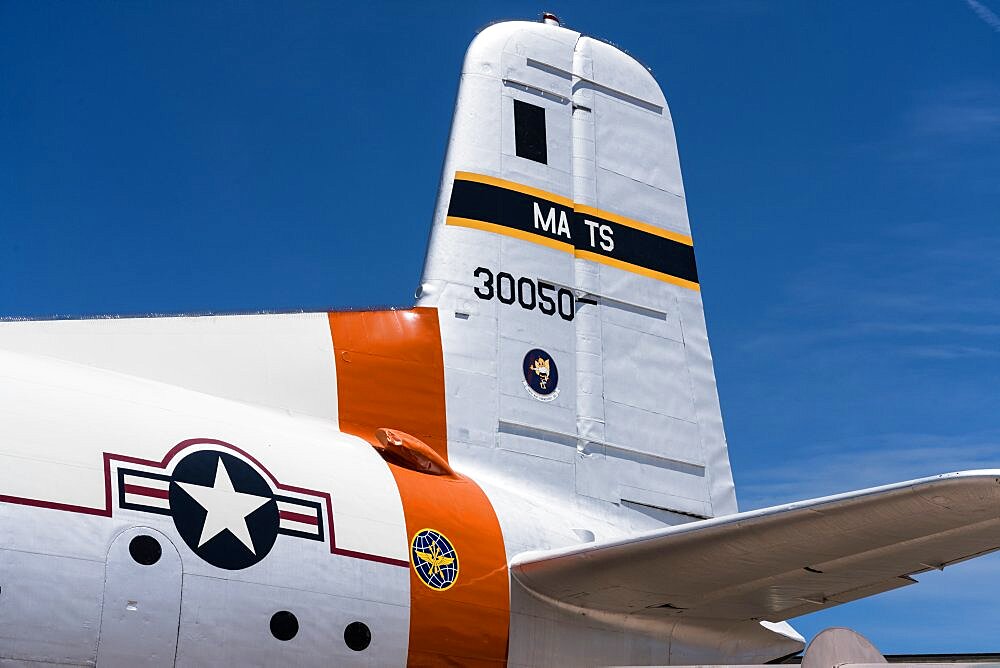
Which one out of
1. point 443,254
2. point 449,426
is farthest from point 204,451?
point 443,254

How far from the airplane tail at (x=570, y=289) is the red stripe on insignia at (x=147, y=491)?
293cm

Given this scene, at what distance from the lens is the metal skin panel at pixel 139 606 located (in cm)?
639

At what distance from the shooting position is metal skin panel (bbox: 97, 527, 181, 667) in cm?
639

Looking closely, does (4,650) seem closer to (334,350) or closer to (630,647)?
(334,350)

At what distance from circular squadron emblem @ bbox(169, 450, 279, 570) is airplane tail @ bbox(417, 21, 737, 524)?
2.41 meters

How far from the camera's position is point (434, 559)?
7.80m

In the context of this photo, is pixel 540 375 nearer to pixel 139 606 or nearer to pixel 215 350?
pixel 215 350

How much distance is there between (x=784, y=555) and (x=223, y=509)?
348cm

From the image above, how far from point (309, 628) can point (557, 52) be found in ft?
22.0

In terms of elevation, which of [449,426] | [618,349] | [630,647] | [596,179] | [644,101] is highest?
[644,101]

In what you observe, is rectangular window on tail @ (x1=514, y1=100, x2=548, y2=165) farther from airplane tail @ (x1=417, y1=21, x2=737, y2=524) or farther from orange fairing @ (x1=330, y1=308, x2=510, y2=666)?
orange fairing @ (x1=330, y1=308, x2=510, y2=666)

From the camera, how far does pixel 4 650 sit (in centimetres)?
606

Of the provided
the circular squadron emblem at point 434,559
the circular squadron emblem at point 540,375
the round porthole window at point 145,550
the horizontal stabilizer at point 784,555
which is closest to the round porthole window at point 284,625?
the round porthole window at point 145,550

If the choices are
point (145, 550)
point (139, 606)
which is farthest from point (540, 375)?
point (139, 606)
